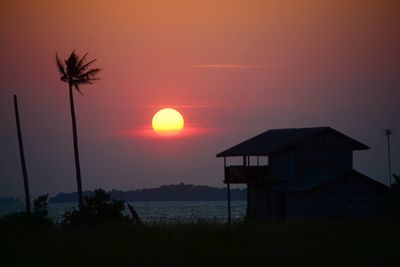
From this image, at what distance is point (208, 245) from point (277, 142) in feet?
89.4

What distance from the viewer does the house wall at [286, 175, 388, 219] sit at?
161ft

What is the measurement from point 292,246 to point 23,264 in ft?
28.4

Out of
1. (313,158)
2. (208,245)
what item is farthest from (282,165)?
(208,245)

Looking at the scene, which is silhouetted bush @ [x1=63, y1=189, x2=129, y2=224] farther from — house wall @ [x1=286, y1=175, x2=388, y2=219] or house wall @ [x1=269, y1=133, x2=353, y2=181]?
house wall @ [x1=269, y1=133, x2=353, y2=181]

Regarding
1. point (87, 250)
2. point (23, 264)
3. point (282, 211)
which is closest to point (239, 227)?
point (87, 250)

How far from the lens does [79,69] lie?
55656 mm

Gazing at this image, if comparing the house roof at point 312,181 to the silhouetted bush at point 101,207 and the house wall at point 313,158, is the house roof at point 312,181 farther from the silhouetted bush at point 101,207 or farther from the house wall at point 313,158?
the silhouetted bush at point 101,207

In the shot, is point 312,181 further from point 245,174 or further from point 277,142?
point 245,174

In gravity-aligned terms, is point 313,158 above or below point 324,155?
below

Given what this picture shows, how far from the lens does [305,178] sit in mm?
50625

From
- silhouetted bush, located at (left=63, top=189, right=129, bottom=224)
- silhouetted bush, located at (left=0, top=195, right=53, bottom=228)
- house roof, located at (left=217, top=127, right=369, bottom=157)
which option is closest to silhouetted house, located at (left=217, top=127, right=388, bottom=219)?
house roof, located at (left=217, top=127, right=369, bottom=157)

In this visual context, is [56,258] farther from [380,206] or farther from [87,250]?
[380,206]

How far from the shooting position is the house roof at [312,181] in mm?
48537

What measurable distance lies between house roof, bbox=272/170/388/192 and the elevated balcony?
89.9 inches
